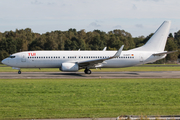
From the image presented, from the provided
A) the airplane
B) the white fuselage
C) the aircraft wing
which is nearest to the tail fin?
the airplane

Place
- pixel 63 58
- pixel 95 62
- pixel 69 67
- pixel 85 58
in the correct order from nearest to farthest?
1. pixel 69 67
2. pixel 95 62
3. pixel 63 58
4. pixel 85 58

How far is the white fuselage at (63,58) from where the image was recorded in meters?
35.4

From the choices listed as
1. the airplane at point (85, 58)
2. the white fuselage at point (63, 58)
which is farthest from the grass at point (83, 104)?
the white fuselage at point (63, 58)

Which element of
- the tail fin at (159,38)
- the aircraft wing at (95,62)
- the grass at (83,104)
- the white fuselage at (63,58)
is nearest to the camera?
the grass at (83,104)

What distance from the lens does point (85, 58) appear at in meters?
36.2

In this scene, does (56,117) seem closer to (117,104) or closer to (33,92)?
(117,104)

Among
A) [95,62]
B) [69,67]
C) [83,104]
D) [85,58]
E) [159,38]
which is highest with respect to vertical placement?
[159,38]

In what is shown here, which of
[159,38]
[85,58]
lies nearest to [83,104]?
[85,58]

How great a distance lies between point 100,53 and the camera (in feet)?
121

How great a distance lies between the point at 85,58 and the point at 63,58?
3500 millimetres

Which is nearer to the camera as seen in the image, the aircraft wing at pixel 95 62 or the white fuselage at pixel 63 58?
the aircraft wing at pixel 95 62

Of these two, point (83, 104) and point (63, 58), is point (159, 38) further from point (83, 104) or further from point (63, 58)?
point (83, 104)

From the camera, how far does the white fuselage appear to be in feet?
116

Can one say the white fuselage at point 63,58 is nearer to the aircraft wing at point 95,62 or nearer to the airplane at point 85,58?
the airplane at point 85,58
